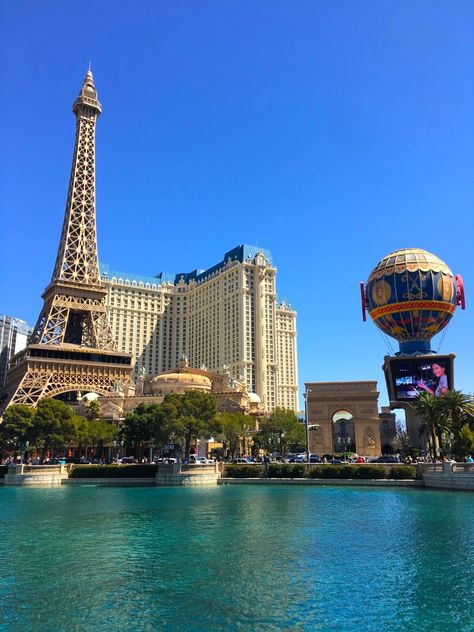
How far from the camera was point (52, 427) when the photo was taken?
7288cm

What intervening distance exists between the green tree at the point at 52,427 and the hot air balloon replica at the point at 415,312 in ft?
155

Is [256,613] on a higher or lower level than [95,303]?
lower

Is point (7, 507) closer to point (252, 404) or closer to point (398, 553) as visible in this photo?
point (398, 553)

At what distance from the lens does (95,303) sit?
111000 mm

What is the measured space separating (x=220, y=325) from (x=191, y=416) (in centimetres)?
10635

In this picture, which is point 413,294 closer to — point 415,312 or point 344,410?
point 415,312

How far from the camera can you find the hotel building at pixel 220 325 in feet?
543

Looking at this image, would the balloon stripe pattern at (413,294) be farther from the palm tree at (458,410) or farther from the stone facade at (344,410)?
the palm tree at (458,410)

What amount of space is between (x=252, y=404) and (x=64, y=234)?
54.5 meters

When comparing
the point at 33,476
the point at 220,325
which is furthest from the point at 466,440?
the point at 220,325

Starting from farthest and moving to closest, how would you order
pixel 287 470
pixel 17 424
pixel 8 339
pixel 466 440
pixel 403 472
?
1. pixel 8 339
2. pixel 17 424
3. pixel 287 470
4. pixel 466 440
5. pixel 403 472

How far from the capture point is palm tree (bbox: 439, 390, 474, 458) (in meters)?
57.4

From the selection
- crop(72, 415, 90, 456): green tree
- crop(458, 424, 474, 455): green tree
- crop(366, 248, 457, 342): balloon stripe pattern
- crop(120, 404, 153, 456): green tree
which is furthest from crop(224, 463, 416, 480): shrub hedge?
crop(366, 248, 457, 342): balloon stripe pattern

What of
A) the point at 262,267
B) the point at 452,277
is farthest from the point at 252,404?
the point at 262,267
